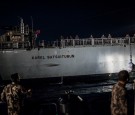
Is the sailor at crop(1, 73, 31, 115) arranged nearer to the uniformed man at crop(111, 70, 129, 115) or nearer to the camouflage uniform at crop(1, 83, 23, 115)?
the camouflage uniform at crop(1, 83, 23, 115)

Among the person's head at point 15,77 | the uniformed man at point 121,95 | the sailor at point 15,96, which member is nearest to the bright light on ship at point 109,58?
the sailor at point 15,96

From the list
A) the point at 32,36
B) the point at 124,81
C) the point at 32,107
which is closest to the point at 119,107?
the point at 124,81

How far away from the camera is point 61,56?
3300 cm

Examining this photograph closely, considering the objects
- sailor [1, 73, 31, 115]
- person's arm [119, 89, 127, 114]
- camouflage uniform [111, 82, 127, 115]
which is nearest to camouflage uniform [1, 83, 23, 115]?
sailor [1, 73, 31, 115]

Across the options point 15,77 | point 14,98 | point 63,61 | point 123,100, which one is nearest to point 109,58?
point 63,61

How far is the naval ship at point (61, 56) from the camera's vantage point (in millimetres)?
31969

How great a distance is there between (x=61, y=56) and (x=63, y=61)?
0.62 meters

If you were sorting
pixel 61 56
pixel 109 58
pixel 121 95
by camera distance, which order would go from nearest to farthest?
pixel 121 95 → pixel 61 56 → pixel 109 58

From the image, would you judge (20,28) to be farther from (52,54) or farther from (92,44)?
(92,44)

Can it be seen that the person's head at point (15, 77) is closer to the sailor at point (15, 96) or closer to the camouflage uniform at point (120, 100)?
the sailor at point (15, 96)

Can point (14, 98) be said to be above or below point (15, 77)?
below

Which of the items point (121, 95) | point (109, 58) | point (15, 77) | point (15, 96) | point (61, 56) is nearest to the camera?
point (121, 95)

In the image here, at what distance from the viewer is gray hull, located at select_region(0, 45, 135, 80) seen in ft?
105

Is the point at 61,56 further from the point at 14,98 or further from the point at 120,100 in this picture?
the point at 120,100
